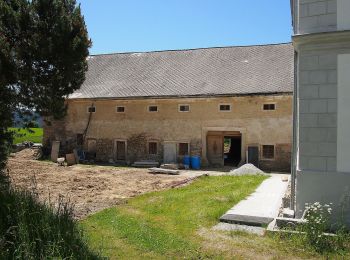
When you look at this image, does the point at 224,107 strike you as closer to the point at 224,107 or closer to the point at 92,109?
the point at 224,107

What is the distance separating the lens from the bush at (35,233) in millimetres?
5000

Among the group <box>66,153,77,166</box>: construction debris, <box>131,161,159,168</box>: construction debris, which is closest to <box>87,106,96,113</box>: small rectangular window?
<box>66,153,77,166</box>: construction debris

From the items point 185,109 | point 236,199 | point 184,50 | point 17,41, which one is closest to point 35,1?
point 17,41

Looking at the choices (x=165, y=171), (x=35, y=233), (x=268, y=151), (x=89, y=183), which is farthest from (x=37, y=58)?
Result: (x=268, y=151)

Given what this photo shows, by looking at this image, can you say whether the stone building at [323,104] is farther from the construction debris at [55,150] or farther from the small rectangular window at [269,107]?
Answer: the construction debris at [55,150]

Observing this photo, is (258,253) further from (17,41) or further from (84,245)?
(17,41)

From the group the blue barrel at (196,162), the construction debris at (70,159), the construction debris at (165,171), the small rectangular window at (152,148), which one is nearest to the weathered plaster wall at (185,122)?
the small rectangular window at (152,148)

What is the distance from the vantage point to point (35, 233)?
5.35 metres

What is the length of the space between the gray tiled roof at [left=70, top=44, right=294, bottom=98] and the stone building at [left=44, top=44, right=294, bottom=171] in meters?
0.06

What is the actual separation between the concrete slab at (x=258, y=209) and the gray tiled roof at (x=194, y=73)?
9964mm

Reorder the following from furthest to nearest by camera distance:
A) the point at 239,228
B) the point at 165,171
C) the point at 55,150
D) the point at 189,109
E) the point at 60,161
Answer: the point at 55,150
the point at 60,161
the point at 189,109
the point at 165,171
the point at 239,228

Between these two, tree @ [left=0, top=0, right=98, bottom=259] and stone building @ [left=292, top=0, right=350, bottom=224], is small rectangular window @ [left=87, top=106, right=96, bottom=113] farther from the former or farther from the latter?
stone building @ [left=292, top=0, right=350, bottom=224]

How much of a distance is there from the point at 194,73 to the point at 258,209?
53.7 feet

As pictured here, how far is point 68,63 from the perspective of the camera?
9.53m
